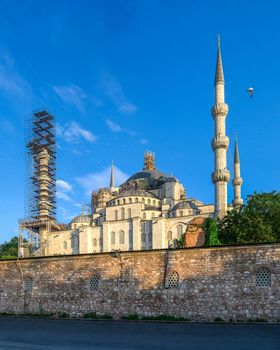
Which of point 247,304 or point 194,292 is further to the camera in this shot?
point 194,292

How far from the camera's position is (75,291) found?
55.4 feet

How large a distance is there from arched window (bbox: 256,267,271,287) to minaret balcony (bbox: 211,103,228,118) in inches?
856

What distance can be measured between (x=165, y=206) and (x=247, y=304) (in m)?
40.2

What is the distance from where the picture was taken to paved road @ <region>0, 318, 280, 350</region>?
10.0 m

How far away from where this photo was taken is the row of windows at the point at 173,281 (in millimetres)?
13891

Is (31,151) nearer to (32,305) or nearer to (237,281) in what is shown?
(32,305)

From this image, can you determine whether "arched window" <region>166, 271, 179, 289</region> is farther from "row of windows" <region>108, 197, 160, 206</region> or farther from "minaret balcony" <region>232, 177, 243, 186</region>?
"row of windows" <region>108, 197, 160, 206</region>

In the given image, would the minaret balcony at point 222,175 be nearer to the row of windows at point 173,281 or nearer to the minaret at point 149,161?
the row of windows at point 173,281

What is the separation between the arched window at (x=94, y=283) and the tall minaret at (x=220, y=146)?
60.0 ft

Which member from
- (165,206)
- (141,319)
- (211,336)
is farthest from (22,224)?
(211,336)

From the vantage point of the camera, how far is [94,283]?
16.7m

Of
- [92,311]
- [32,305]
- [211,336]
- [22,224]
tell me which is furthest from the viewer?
[22,224]

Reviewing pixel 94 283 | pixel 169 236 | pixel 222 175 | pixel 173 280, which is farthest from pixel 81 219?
pixel 173 280

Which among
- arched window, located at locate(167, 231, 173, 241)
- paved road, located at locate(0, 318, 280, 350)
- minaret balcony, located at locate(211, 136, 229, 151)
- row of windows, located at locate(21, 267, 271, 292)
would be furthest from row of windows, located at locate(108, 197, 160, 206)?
paved road, located at locate(0, 318, 280, 350)
